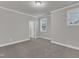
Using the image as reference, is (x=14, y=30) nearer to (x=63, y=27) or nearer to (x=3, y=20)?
(x=3, y=20)

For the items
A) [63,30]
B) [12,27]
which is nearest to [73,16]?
[63,30]

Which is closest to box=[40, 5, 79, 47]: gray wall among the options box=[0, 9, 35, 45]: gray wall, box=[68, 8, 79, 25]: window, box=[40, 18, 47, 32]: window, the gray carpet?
box=[68, 8, 79, 25]: window

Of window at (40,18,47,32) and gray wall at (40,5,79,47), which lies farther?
window at (40,18,47,32)

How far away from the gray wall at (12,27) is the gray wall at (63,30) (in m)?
2.47

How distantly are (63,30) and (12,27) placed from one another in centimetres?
330

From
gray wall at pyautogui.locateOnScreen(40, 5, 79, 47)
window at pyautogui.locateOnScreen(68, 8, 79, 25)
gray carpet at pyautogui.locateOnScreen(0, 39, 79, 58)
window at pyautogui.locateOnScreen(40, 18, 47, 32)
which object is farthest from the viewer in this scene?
window at pyautogui.locateOnScreen(40, 18, 47, 32)

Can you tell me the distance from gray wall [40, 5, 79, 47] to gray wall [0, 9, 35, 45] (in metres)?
2.47

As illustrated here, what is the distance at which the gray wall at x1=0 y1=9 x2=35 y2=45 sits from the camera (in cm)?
541

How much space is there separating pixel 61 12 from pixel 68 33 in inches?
56.8

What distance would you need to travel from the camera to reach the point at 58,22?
6.16 metres

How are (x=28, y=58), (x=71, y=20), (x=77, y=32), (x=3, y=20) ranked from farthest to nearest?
(x=3, y=20) → (x=71, y=20) → (x=77, y=32) → (x=28, y=58)

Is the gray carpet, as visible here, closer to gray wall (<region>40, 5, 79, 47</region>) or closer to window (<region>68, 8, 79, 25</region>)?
gray wall (<region>40, 5, 79, 47</region>)

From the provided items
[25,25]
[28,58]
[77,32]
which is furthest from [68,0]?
[25,25]

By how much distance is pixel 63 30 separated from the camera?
5680 millimetres
